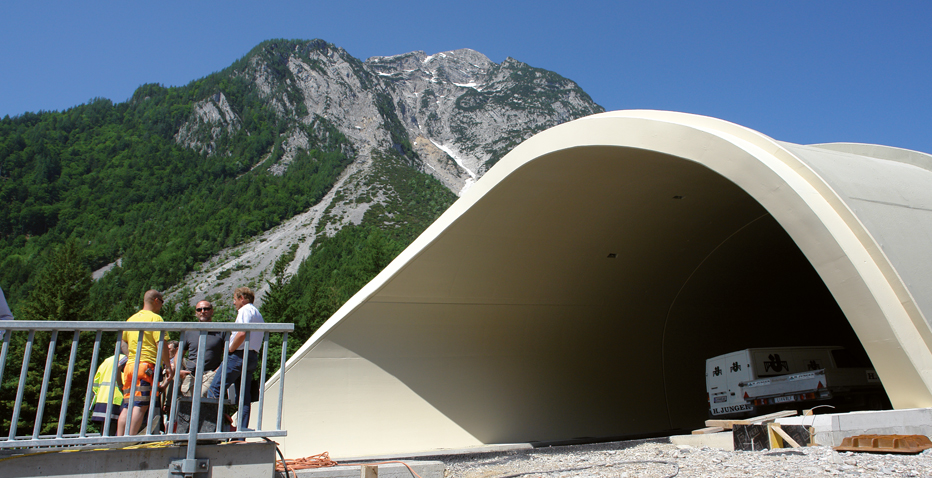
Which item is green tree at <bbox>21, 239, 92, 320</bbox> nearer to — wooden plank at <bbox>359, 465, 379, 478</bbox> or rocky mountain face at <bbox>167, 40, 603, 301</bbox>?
wooden plank at <bbox>359, 465, 379, 478</bbox>

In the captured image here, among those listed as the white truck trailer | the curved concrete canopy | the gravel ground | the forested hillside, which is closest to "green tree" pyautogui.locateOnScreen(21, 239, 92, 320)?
the forested hillside

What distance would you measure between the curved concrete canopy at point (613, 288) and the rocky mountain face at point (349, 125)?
60297mm

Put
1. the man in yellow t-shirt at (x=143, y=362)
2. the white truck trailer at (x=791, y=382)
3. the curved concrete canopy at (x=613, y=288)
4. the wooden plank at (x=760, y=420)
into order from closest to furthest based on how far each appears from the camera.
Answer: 1. the man in yellow t-shirt at (x=143, y=362)
2. the curved concrete canopy at (x=613, y=288)
3. the wooden plank at (x=760, y=420)
4. the white truck trailer at (x=791, y=382)

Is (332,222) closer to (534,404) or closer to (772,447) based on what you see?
(534,404)

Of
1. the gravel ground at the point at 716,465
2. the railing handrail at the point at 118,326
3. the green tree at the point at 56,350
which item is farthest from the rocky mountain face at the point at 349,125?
the railing handrail at the point at 118,326

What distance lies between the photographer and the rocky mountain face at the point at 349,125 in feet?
271

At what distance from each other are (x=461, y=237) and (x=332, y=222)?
7659 cm

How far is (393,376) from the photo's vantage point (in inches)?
460

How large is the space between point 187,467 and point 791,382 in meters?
11.0

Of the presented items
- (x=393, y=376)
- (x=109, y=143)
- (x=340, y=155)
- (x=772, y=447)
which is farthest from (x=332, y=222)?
(x=772, y=447)

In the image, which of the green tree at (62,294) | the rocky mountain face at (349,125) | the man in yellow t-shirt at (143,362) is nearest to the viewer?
the man in yellow t-shirt at (143,362)

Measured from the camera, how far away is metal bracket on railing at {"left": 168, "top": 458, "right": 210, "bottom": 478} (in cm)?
386

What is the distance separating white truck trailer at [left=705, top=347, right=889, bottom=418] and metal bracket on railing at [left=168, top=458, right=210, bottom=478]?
1069 cm

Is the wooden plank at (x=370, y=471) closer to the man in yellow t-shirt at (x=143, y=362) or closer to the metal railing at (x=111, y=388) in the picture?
the metal railing at (x=111, y=388)
